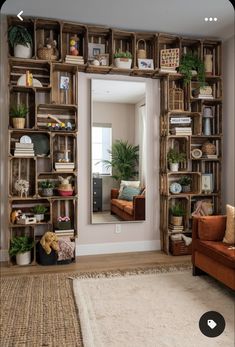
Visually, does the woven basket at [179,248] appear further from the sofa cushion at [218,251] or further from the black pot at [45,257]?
the black pot at [45,257]

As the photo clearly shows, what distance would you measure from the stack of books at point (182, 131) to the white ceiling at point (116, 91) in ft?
1.86

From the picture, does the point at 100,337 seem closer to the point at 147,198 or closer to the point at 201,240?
the point at 201,240

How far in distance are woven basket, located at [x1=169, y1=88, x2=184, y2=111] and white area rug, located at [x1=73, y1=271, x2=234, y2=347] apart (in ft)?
6.45

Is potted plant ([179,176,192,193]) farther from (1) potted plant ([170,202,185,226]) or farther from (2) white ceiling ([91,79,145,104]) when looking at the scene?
(2) white ceiling ([91,79,145,104])

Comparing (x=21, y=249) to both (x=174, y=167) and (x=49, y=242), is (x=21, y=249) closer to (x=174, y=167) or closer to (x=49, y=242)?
(x=49, y=242)

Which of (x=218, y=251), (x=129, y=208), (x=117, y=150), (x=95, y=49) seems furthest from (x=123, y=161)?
(x=218, y=251)

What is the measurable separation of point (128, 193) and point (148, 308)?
5.30ft

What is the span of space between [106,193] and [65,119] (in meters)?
0.99

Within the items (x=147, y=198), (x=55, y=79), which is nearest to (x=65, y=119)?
(x=55, y=79)

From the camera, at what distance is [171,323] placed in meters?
1.91

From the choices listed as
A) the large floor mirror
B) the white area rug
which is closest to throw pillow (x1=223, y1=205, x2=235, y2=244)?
the white area rug

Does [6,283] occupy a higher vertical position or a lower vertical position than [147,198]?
lower

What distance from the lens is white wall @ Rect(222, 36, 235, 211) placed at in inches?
148

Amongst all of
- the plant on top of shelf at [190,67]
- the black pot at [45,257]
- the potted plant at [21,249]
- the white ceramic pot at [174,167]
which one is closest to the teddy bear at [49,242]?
the black pot at [45,257]
